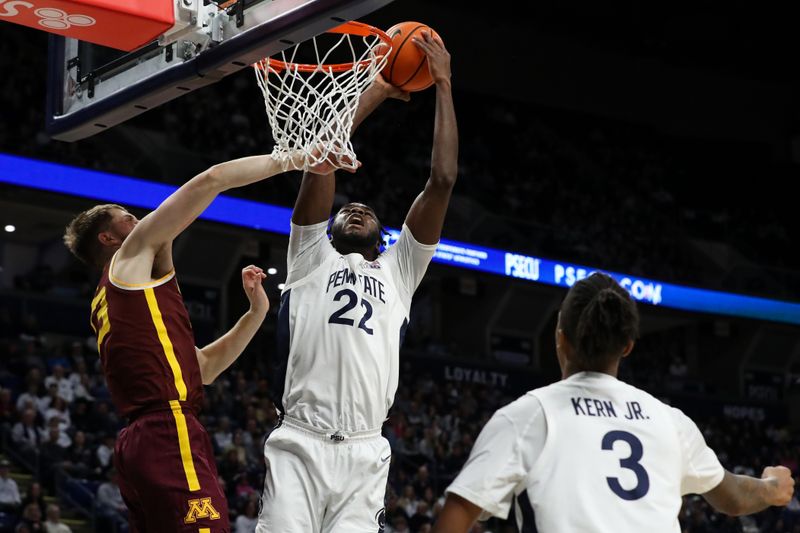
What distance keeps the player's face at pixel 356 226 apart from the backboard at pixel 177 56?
765 millimetres

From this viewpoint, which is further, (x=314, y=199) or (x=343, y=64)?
(x=343, y=64)

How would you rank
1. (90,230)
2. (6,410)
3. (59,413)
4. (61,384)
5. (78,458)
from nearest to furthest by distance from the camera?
(90,230)
(78,458)
(6,410)
(59,413)
(61,384)

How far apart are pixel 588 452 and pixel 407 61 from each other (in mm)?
2479

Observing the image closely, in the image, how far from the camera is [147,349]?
3961mm

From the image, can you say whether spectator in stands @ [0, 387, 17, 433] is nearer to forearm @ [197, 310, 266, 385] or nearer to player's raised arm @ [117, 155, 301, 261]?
forearm @ [197, 310, 266, 385]

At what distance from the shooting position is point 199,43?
4.55 metres

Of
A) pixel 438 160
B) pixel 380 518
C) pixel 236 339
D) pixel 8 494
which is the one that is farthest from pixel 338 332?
pixel 8 494

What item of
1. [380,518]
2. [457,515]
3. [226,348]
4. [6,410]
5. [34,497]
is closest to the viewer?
[457,515]

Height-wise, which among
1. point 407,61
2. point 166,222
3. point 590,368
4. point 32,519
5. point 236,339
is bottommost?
point 32,519

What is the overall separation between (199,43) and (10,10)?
28.4 inches

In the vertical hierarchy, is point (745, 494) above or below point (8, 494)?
below

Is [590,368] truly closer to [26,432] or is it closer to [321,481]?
[321,481]

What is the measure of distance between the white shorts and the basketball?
5.05 feet

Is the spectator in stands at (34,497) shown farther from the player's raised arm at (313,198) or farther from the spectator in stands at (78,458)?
the player's raised arm at (313,198)
